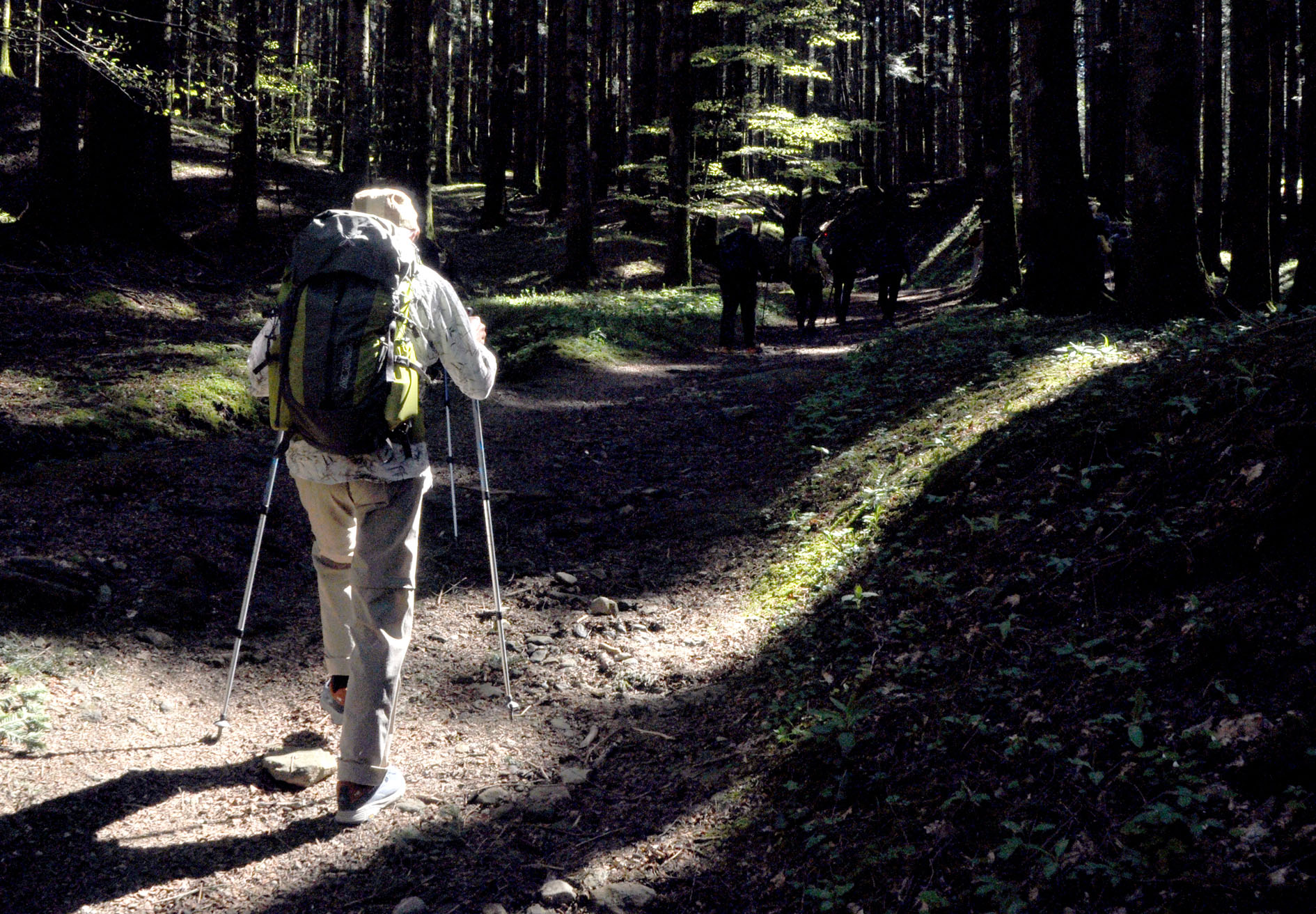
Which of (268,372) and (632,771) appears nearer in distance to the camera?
(268,372)

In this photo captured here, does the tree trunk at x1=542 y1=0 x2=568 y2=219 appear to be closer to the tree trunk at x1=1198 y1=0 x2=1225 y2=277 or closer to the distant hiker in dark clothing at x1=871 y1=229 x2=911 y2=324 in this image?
the distant hiker in dark clothing at x1=871 y1=229 x2=911 y2=324

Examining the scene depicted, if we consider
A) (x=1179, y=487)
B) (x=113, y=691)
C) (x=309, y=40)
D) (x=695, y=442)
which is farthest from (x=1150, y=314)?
(x=309, y=40)

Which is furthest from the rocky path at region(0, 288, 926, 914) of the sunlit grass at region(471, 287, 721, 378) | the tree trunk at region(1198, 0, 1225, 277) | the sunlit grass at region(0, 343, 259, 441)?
the tree trunk at region(1198, 0, 1225, 277)

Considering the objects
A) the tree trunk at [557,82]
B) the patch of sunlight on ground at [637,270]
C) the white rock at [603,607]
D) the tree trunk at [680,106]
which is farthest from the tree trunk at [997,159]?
the white rock at [603,607]

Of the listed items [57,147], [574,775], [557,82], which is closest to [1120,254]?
[557,82]

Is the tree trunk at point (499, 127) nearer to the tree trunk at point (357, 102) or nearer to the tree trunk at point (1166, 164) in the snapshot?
the tree trunk at point (357, 102)

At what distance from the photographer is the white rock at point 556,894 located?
3475 millimetres

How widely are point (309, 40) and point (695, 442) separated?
6166cm

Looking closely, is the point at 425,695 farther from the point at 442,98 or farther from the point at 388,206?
the point at 442,98

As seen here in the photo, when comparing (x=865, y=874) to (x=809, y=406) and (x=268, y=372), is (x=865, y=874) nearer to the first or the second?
(x=268, y=372)

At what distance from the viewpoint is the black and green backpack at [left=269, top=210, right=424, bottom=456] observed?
12.1 feet

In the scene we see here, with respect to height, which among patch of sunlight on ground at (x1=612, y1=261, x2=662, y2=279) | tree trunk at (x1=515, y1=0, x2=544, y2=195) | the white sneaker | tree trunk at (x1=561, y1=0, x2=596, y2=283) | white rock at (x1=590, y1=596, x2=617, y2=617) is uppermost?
tree trunk at (x1=515, y1=0, x2=544, y2=195)

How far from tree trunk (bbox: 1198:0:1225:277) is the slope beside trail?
13071mm

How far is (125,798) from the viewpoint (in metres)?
3.95
